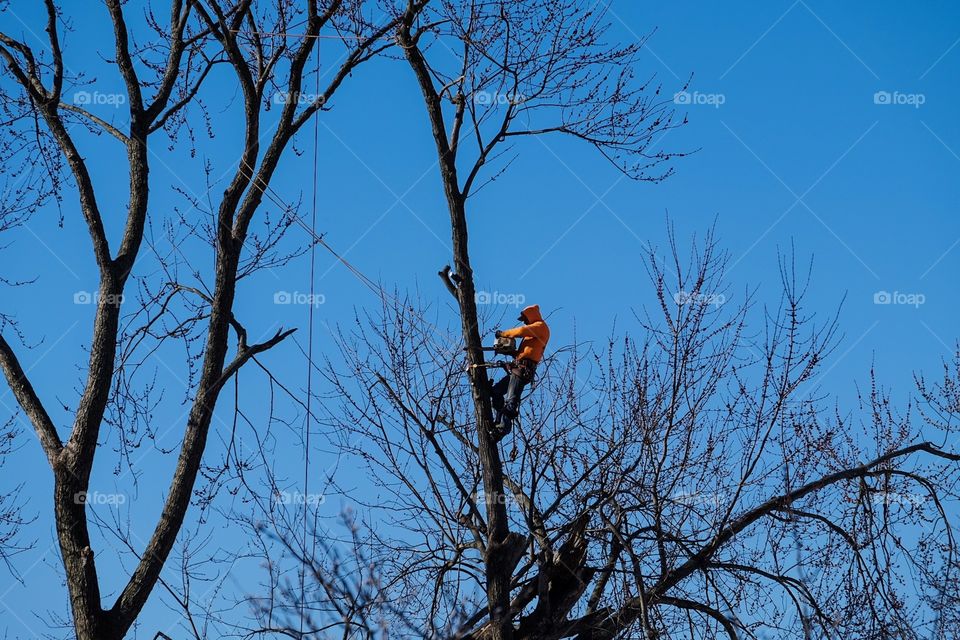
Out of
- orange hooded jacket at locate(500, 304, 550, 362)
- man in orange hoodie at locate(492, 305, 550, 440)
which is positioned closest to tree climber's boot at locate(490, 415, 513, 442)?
man in orange hoodie at locate(492, 305, 550, 440)

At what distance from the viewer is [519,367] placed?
9234mm

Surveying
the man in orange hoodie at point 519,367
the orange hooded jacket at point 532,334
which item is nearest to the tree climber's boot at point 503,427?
the man in orange hoodie at point 519,367

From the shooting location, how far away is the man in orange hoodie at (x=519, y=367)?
901 centimetres

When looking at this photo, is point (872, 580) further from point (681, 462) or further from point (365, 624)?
point (365, 624)

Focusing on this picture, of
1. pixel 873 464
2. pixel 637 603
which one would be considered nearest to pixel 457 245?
pixel 637 603

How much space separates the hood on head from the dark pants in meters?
0.36

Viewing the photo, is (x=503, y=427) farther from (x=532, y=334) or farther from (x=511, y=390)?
(x=532, y=334)

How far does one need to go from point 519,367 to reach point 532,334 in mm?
305

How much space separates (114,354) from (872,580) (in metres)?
6.01

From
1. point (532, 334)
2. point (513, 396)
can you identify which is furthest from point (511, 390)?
point (532, 334)

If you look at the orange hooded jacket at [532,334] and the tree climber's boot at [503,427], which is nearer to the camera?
the tree climber's boot at [503,427]

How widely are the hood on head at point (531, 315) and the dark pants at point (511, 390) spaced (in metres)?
0.36

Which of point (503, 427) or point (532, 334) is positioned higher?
point (532, 334)

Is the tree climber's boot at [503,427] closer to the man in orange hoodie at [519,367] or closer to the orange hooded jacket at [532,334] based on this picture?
the man in orange hoodie at [519,367]
